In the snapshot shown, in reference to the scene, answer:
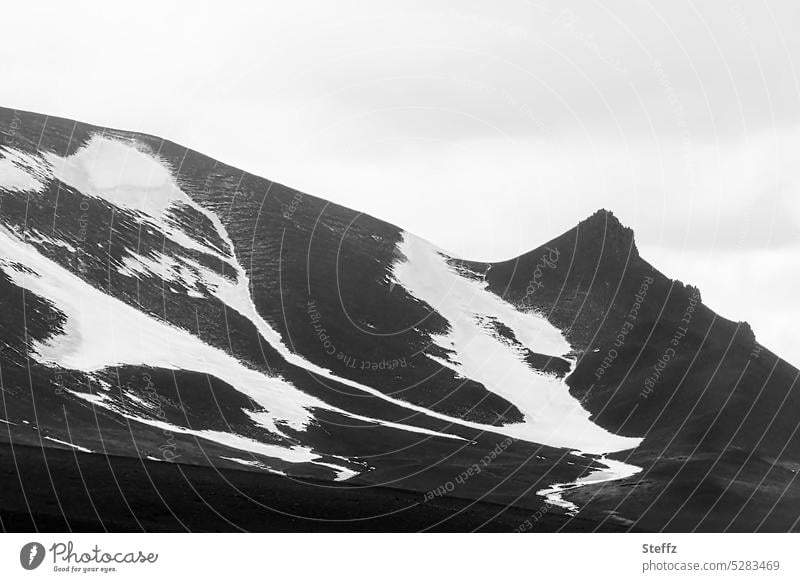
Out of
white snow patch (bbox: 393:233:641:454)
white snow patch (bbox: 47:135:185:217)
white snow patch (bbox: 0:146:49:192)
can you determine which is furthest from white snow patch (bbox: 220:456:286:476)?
white snow patch (bbox: 0:146:49:192)

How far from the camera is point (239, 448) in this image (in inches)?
3733

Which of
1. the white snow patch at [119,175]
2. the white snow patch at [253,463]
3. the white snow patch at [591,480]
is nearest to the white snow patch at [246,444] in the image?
the white snow patch at [253,463]

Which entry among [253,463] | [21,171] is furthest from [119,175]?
[253,463]

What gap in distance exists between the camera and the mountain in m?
84.2

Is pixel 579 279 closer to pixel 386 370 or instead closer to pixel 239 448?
pixel 386 370

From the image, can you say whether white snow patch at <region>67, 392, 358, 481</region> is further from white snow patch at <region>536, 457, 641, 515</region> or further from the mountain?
→ white snow patch at <region>536, 457, 641, 515</region>

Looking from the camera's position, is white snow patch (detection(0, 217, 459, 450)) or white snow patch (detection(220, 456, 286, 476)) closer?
white snow patch (detection(220, 456, 286, 476))

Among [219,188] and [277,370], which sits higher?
[219,188]

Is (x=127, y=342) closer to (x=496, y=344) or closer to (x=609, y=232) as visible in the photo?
(x=496, y=344)

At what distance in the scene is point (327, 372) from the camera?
120938 millimetres

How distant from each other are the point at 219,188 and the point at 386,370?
3897 centimetres

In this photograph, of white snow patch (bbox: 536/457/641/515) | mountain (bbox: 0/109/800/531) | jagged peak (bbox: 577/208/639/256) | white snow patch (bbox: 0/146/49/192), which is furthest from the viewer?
jagged peak (bbox: 577/208/639/256)
